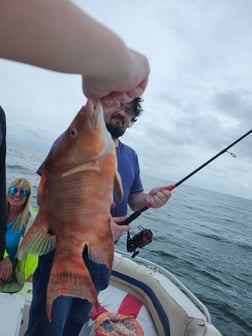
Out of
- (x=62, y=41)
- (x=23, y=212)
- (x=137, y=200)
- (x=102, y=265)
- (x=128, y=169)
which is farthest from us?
(x=23, y=212)

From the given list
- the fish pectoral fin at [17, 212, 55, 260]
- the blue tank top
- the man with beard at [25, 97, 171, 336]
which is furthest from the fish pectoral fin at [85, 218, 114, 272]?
the blue tank top

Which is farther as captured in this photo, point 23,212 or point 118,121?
point 23,212

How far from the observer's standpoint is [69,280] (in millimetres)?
1514

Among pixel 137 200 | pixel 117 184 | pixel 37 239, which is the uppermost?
pixel 117 184

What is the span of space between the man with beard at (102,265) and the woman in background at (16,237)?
132 centimetres

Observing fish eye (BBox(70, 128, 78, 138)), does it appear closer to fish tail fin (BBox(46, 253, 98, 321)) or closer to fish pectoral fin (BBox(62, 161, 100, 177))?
fish pectoral fin (BBox(62, 161, 100, 177))

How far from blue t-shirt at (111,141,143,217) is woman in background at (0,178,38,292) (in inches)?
66.9

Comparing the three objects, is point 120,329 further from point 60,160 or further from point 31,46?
point 31,46

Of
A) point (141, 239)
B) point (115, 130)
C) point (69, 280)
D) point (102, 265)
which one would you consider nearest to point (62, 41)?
point (69, 280)

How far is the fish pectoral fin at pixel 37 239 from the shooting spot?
1.46 m

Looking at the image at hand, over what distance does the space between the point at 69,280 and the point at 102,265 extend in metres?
1.10

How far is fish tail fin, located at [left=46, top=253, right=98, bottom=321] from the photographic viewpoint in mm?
1494

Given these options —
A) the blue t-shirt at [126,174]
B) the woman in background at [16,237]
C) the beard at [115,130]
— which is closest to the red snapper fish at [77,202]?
the blue t-shirt at [126,174]

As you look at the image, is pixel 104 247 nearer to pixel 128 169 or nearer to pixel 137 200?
pixel 128 169
